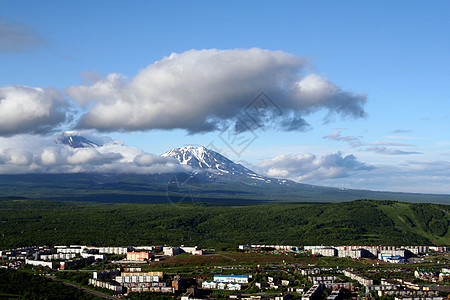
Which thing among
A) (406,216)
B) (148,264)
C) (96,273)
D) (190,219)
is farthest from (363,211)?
(96,273)

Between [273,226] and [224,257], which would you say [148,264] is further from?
[273,226]

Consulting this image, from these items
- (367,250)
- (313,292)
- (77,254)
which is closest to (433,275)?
(313,292)

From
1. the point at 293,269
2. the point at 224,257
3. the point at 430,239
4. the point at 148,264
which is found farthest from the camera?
the point at 430,239

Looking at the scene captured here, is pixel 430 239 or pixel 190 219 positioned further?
pixel 190 219

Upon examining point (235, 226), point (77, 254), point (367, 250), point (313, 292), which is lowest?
point (313, 292)

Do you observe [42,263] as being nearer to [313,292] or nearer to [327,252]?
[313,292]

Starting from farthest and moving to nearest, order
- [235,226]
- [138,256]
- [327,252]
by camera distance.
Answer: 1. [235,226]
2. [327,252]
3. [138,256]
